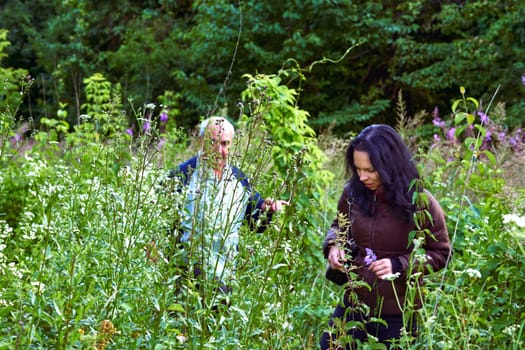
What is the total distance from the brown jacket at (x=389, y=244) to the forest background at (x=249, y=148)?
0.16 meters

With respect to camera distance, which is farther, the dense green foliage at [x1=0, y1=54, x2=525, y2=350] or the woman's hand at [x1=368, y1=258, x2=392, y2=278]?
the woman's hand at [x1=368, y1=258, x2=392, y2=278]

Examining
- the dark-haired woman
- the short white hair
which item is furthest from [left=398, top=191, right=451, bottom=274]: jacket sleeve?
the short white hair

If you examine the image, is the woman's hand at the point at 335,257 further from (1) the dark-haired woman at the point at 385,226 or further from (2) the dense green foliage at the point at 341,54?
(2) the dense green foliage at the point at 341,54

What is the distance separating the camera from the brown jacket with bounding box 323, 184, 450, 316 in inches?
124

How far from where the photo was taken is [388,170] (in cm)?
323

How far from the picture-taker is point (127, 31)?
56.2 feet

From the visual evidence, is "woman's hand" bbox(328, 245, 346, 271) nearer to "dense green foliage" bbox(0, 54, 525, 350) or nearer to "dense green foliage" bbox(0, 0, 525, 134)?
"dense green foliage" bbox(0, 54, 525, 350)

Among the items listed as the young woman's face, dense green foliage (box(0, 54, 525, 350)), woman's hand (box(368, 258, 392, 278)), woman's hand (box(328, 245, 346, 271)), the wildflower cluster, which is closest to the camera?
dense green foliage (box(0, 54, 525, 350))

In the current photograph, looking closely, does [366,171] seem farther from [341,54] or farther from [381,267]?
[341,54]

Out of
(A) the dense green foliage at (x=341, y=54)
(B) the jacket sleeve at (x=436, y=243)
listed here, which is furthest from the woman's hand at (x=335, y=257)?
(A) the dense green foliage at (x=341, y=54)

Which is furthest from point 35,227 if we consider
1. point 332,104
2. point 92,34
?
point 92,34

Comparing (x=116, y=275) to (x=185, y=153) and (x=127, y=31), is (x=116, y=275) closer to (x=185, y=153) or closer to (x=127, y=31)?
(x=185, y=153)

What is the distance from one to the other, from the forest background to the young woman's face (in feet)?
1.32

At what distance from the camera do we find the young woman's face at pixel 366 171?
324cm
